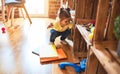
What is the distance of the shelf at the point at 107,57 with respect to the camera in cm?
84

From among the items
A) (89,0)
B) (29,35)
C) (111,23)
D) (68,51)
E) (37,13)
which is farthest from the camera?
(37,13)

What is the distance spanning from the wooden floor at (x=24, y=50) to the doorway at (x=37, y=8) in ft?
1.85

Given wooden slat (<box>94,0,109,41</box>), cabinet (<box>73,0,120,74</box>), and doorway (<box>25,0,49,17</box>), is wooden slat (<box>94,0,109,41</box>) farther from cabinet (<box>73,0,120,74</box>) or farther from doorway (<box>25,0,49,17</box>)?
doorway (<box>25,0,49,17</box>)

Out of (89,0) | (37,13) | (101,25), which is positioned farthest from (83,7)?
(37,13)

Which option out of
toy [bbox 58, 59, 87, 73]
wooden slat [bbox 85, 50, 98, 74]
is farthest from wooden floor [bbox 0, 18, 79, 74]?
wooden slat [bbox 85, 50, 98, 74]

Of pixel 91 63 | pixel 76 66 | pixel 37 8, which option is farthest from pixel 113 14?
pixel 37 8

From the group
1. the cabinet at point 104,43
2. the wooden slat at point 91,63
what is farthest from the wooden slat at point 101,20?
the wooden slat at point 91,63

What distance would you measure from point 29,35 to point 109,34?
5.22 ft

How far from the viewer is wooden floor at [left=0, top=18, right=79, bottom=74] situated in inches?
63.1

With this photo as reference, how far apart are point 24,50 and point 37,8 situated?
1707 millimetres

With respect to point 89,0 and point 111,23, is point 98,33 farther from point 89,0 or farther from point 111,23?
point 89,0

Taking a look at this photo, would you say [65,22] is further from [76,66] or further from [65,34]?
[76,66]

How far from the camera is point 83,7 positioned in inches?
65.1

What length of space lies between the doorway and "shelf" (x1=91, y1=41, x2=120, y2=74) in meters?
2.52
